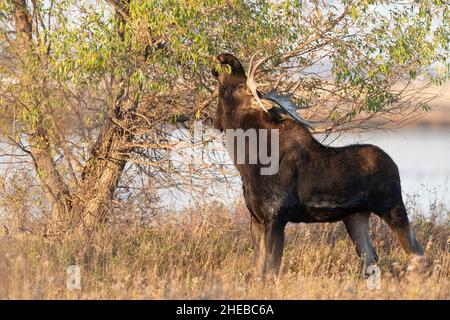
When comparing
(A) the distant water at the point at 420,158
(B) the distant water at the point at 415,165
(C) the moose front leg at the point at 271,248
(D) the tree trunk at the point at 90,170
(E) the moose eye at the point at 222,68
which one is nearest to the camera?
(C) the moose front leg at the point at 271,248

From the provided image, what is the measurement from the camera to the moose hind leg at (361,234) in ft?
29.0

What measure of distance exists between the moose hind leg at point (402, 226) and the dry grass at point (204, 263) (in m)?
0.25

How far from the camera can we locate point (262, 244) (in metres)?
8.62

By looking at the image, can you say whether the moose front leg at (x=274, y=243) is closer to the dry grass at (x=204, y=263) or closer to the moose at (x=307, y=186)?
the moose at (x=307, y=186)

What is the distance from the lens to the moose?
8.45 metres

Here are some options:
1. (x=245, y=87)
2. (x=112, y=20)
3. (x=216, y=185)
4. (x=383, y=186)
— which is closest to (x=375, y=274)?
(x=383, y=186)

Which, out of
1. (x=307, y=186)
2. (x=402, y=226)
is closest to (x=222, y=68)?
(x=307, y=186)

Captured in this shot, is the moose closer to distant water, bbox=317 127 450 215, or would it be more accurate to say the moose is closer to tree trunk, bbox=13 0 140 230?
tree trunk, bbox=13 0 140 230

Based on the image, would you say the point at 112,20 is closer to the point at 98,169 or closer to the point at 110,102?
the point at 110,102

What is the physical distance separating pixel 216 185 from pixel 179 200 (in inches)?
26.7

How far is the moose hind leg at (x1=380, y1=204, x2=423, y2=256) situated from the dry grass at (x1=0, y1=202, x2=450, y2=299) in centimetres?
25

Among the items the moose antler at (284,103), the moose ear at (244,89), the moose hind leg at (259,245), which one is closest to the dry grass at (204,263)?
the moose hind leg at (259,245)

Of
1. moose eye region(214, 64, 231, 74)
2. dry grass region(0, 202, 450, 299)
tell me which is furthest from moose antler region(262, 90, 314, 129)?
dry grass region(0, 202, 450, 299)

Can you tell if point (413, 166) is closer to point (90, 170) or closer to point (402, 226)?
point (90, 170)
